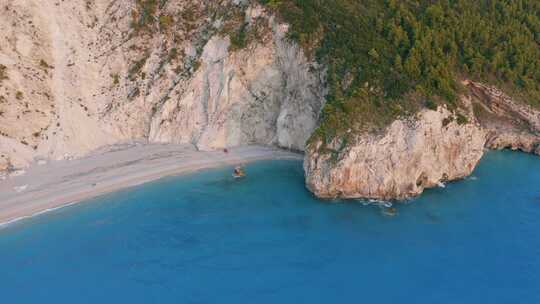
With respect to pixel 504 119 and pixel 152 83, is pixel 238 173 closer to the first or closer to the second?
pixel 152 83

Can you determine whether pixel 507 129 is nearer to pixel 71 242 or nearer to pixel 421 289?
pixel 421 289

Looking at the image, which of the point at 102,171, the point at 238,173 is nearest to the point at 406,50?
the point at 238,173

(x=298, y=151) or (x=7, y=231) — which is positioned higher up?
(x=298, y=151)

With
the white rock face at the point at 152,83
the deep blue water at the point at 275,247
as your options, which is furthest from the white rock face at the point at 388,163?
the white rock face at the point at 152,83

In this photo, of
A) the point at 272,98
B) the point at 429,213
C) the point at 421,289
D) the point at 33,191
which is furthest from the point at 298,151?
the point at 33,191

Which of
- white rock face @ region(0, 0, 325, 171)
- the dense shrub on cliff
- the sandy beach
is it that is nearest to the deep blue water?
the sandy beach

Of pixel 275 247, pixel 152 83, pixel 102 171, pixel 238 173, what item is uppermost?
pixel 152 83

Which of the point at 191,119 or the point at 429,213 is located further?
the point at 191,119

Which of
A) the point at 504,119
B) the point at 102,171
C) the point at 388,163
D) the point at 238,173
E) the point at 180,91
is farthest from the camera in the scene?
the point at 180,91
